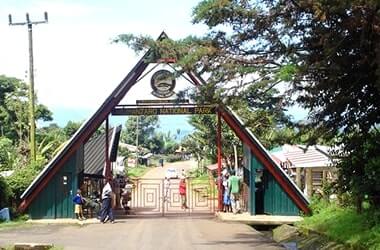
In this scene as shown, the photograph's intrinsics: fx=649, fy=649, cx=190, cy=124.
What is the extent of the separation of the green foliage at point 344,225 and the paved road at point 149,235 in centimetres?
184

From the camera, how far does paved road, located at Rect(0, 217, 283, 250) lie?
54.0 ft

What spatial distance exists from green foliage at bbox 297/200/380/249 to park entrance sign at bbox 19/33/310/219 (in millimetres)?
1733

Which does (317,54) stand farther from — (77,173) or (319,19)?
(77,173)

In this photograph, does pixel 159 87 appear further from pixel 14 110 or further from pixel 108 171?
pixel 14 110

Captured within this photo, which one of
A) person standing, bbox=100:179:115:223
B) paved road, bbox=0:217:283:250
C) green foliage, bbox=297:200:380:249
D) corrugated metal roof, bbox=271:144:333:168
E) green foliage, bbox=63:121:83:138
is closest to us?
green foliage, bbox=297:200:380:249

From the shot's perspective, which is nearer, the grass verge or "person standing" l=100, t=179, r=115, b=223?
the grass verge

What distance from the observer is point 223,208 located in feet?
86.9

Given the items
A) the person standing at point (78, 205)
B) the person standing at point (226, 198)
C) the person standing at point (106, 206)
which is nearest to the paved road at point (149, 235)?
the person standing at point (106, 206)

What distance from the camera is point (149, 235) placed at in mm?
18750

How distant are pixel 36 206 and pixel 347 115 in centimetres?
1411

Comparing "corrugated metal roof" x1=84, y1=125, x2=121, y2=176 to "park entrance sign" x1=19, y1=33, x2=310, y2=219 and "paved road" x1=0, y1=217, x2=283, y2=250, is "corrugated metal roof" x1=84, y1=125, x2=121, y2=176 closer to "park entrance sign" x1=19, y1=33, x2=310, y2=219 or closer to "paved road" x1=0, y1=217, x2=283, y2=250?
"park entrance sign" x1=19, y1=33, x2=310, y2=219

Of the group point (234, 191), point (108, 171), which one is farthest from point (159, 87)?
point (234, 191)

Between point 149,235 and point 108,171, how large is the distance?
745 cm

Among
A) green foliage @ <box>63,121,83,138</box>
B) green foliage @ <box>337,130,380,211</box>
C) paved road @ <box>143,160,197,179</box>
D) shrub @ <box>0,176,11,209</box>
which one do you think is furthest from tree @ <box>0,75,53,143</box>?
green foliage @ <box>337,130,380,211</box>
